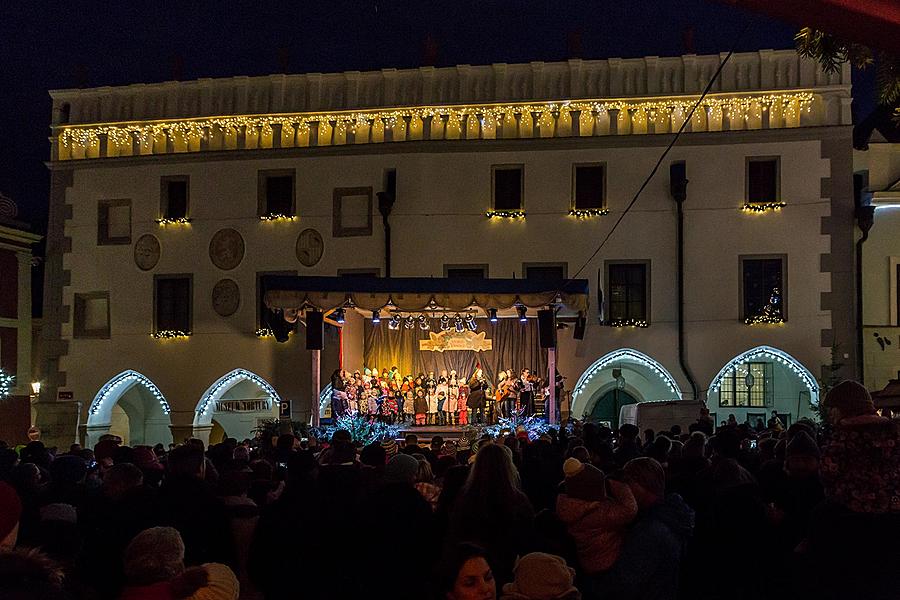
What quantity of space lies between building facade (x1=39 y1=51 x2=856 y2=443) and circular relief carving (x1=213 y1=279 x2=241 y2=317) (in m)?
0.06

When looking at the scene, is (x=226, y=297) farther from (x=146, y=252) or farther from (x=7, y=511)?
(x=7, y=511)

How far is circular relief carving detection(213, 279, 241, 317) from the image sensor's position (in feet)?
88.3

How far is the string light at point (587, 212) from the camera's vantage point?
2569cm

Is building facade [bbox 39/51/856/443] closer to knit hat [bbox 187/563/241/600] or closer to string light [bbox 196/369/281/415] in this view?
string light [bbox 196/369/281/415]

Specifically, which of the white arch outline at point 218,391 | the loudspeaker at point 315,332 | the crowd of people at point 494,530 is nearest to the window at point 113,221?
the white arch outline at point 218,391

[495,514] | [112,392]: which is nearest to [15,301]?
[112,392]

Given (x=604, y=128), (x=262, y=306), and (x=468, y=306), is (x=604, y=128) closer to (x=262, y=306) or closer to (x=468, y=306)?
(x=468, y=306)

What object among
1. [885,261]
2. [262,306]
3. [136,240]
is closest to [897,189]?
[885,261]

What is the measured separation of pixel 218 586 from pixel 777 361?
76.2 ft

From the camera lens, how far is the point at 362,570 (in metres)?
5.77

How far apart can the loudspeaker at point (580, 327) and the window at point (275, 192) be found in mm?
8507

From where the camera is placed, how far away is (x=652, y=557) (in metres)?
4.96

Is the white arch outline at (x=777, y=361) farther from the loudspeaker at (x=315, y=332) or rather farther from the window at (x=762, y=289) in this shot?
the loudspeaker at (x=315, y=332)

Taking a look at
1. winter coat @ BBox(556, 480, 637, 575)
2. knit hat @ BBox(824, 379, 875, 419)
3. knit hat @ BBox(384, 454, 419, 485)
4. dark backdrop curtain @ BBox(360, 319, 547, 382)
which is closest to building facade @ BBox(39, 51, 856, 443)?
dark backdrop curtain @ BBox(360, 319, 547, 382)
